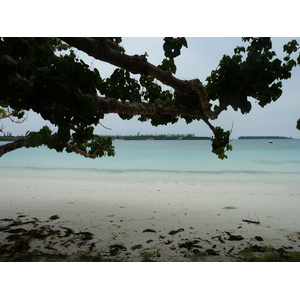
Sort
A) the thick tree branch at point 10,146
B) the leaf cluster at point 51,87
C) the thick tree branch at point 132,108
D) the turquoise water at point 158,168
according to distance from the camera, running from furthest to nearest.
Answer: the turquoise water at point 158,168
the thick tree branch at point 10,146
the thick tree branch at point 132,108
the leaf cluster at point 51,87

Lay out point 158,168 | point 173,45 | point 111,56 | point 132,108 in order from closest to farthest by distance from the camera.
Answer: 1. point 111,56
2. point 173,45
3. point 132,108
4. point 158,168

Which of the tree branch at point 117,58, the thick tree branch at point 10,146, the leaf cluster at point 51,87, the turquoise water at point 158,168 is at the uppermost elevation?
the tree branch at point 117,58

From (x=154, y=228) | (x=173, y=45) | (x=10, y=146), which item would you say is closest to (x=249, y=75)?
(x=173, y=45)

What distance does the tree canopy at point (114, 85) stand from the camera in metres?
1.82

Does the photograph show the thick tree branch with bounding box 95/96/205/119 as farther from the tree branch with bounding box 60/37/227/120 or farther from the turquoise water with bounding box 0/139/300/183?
the turquoise water with bounding box 0/139/300/183

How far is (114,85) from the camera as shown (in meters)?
3.44

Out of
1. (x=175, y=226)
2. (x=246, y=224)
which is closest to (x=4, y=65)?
(x=175, y=226)

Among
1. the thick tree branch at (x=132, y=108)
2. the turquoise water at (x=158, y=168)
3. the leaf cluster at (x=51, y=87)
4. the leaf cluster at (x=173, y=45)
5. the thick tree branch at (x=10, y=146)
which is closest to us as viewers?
the leaf cluster at (x=51, y=87)

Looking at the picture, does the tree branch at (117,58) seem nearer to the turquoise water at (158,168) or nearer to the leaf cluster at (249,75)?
the leaf cluster at (249,75)

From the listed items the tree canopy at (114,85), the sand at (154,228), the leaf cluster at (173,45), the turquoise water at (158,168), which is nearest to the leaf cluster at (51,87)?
the tree canopy at (114,85)

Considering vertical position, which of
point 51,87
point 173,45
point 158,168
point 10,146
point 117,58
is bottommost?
point 158,168

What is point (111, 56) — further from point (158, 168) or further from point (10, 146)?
point (158, 168)

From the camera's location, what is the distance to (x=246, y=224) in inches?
142
